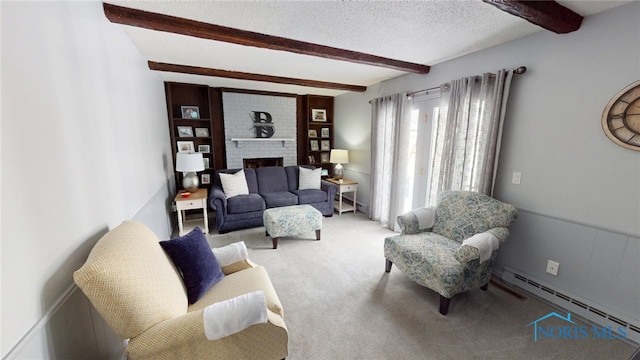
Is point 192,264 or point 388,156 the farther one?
point 388,156

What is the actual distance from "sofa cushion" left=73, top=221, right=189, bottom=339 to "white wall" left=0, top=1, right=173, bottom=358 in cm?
14

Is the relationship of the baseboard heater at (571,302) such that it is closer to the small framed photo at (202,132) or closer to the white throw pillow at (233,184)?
the white throw pillow at (233,184)

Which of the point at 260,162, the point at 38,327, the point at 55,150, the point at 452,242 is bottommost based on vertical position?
the point at 452,242

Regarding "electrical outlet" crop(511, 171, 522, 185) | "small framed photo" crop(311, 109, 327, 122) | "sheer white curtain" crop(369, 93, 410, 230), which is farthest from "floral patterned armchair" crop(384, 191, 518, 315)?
"small framed photo" crop(311, 109, 327, 122)

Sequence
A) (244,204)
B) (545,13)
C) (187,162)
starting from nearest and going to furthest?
(545,13), (187,162), (244,204)

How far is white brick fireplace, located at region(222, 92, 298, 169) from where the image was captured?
4.58 meters

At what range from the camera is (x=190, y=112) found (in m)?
4.28

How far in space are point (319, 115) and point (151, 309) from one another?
4753 mm

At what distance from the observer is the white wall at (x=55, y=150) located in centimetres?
84

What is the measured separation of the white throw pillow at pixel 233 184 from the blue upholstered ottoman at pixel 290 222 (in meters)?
0.93

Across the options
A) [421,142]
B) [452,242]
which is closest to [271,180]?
[421,142]

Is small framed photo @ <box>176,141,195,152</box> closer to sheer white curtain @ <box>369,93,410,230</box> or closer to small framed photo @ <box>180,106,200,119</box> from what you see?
small framed photo @ <box>180,106,200,119</box>

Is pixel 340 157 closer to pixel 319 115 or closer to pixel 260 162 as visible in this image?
pixel 319 115

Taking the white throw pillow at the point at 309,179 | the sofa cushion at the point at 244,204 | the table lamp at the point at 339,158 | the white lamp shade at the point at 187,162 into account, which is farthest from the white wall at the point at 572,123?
the white lamp shade at the point at 187,162
